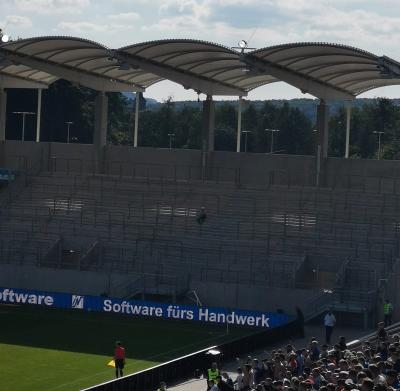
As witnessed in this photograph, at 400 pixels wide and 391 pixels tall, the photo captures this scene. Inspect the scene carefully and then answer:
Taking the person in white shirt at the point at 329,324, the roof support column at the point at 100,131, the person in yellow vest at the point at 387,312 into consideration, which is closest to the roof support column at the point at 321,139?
the roof support column at the point at 100,131

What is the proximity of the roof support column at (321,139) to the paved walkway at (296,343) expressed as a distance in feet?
42.7

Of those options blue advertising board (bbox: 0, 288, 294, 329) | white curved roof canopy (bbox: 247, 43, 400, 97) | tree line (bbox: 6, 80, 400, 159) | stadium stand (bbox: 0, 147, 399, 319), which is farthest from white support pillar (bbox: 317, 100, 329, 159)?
tree line (bbox: 6, 80, 400, 159)

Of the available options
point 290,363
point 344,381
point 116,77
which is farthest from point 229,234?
point 344,381

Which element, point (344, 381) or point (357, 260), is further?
point (357, 260)

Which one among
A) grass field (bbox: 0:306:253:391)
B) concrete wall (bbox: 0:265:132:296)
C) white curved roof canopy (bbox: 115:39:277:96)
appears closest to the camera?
grass field (bbox: 0:306:253:391)

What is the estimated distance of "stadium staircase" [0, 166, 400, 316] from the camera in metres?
45.9

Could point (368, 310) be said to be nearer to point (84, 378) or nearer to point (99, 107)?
point (84, 378)

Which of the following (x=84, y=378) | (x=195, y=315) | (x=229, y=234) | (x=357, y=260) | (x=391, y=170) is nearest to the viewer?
(x=84, y=378)

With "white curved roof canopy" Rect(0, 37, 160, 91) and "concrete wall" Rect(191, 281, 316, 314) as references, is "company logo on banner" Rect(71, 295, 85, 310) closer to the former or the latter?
"concrete wall" Rect(191, 281, 316, 314)

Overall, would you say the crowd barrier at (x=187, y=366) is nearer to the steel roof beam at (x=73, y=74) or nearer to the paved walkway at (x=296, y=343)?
the paved walkway at (x=296, y=343)

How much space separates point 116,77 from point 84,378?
87.3ft

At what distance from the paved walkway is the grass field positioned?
2.19m

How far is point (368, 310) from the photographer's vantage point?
140 feet

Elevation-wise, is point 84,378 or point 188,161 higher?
point 188,161
